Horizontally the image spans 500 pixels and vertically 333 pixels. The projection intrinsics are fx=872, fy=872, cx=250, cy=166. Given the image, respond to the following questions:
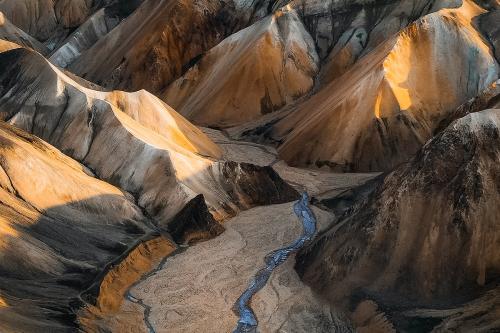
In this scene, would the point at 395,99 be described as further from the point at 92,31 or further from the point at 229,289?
the point at 92,31

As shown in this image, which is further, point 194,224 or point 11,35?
point 11,35

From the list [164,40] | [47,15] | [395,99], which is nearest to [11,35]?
[47,15]

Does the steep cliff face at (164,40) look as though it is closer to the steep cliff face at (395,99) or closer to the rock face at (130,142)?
the steep cliff face at (395,99)

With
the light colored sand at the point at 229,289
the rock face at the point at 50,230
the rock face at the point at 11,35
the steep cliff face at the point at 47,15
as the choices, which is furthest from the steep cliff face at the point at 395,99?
the steep cliff face at the point at 47,15

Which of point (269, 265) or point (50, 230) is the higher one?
point (50, 230)

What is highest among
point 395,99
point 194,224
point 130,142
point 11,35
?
point 130,142

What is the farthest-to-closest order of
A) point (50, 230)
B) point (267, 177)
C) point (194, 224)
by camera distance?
1. point (267, 177)
2. point (194, 224)
3. point (50, 230)

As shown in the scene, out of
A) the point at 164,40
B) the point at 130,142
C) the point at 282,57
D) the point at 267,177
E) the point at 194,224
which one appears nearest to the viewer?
the point at 194,224

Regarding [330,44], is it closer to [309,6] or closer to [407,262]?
[309,6]
